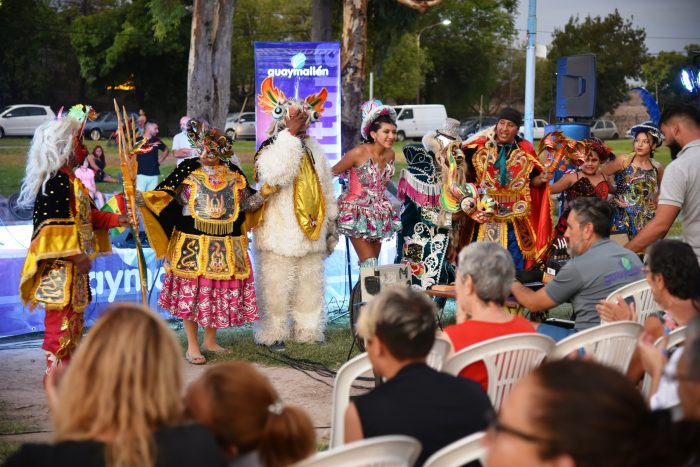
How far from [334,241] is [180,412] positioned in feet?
15.8

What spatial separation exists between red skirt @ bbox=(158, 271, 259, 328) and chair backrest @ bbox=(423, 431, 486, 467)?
14.1 ft

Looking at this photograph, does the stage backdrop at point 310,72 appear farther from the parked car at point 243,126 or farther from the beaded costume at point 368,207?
the parked car at point 243,126

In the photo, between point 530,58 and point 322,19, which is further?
point 322,19

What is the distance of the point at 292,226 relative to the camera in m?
6.81

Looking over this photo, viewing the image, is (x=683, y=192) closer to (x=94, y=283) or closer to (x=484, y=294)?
(x=484, y=294)

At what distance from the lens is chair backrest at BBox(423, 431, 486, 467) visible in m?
2.35

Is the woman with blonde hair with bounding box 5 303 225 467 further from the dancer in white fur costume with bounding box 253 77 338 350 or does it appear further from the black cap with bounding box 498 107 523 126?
the black cap with bounding box 498 107 523 126

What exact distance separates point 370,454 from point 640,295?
2572 millimetres

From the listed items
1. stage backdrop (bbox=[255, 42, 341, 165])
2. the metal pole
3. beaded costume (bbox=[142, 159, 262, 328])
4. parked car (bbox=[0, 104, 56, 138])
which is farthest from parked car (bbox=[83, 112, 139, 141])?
beaded costume (bbox=[142, 159, 262, 328])

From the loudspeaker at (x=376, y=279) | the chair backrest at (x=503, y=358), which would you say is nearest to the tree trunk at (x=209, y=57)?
the loudspeaker at (x=376, y=279)

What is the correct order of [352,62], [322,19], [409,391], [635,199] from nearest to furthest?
[409,391] < [635,199] < [352,62] < [322,19]

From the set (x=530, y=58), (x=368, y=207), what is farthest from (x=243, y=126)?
(x=368, y=207)

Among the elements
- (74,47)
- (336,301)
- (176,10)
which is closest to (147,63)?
(74,47)

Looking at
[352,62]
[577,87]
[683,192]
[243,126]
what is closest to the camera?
[683,192]
